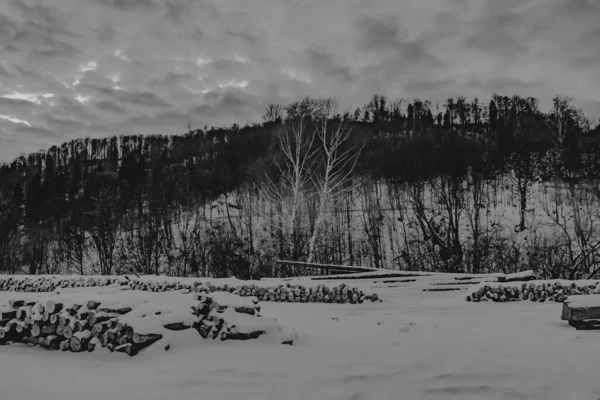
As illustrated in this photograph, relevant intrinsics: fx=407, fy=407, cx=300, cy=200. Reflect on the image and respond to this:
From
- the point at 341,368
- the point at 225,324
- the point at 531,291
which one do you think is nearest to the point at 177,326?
the point at 225,324

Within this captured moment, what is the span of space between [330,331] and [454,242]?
20126 mm

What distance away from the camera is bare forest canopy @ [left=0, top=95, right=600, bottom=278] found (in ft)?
81.1

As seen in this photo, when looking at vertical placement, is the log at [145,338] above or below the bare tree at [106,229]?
below

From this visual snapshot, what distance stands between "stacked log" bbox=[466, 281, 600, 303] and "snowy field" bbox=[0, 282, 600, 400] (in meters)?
5.43

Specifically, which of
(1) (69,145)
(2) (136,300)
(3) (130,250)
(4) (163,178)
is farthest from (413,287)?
(1) (69,145)

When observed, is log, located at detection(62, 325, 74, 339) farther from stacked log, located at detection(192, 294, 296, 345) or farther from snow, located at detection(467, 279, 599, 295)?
snow, located at detection(467, 279, 599, 295)

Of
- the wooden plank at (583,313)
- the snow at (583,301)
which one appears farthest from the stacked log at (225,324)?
the snow at (583,301)

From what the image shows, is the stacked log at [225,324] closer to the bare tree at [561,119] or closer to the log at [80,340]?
the log at [80,340]

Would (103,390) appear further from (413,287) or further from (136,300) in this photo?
(413,287)

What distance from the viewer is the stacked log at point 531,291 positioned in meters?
12.3

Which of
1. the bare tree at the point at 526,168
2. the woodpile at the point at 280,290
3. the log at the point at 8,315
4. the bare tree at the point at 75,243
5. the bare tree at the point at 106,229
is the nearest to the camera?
the log at the point at 8,315

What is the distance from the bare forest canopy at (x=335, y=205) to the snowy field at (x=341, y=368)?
44.2ft

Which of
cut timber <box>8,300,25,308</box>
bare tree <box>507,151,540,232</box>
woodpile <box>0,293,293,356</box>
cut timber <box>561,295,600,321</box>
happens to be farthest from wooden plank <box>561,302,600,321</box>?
bare tree <box>507,151,540,232</box>

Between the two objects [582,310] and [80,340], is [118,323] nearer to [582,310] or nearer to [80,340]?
[80,340]
